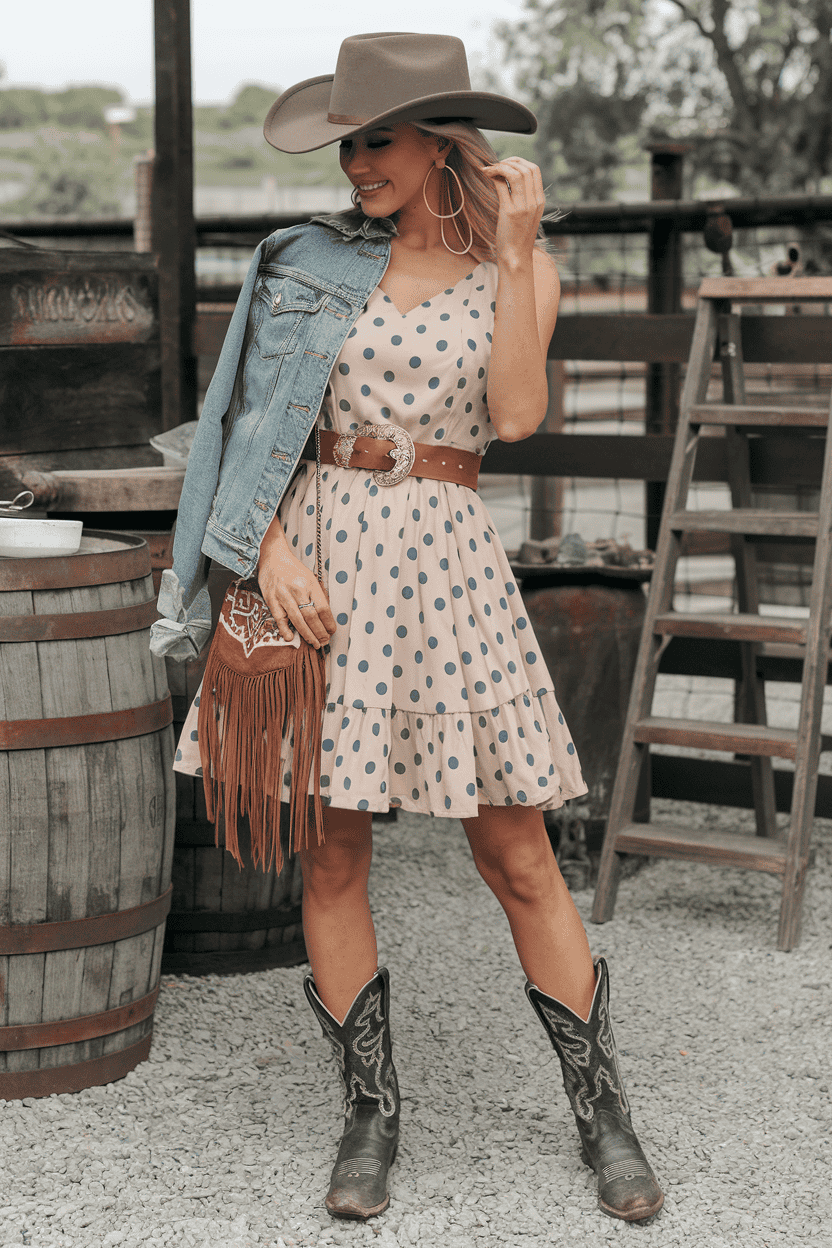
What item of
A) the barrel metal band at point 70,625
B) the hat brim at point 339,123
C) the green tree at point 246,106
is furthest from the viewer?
the green tree at point 246,106

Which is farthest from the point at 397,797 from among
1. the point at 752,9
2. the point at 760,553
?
the point at 752,9

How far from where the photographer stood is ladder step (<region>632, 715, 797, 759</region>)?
3.49 m

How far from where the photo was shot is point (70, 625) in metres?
2.46

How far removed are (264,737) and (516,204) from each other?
2.96ft

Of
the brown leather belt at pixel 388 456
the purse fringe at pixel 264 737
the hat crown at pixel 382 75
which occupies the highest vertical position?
the hat crown at pixel 382 75

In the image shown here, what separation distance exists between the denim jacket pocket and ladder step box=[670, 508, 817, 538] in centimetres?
167

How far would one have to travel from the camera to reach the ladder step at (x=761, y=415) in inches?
139

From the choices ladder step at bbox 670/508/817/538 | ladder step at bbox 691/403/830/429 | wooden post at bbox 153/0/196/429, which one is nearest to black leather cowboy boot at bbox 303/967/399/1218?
ladder step at bbox 670/508/817/538

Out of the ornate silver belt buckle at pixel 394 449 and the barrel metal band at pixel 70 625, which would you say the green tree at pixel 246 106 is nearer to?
the barrel metal band at pixel 70 625

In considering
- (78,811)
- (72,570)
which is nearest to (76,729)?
(78,811)

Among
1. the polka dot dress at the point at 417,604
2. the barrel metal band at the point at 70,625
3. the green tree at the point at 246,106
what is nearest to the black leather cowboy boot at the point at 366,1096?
the polka dot dress at the point at 417,604

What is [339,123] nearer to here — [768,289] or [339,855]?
[339,855]

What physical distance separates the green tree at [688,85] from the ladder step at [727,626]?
16.1 m

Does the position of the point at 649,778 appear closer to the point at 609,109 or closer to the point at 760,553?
the point at 760,553
